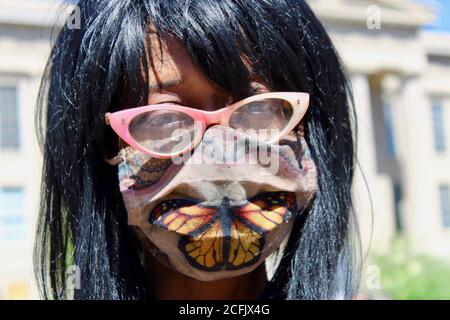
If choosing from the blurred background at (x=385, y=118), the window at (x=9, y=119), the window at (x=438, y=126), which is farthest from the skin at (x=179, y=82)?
the window at (x=438, y=126)

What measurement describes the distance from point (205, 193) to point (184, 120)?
0.14m

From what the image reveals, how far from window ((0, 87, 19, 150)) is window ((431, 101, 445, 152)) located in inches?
528

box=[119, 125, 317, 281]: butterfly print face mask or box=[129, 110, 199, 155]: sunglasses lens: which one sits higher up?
box=[129, 110, 199, 155]: sunglasses lens

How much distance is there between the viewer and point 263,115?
1297mm

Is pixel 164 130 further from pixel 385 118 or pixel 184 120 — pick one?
pixel 385 118

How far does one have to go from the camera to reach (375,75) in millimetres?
25594

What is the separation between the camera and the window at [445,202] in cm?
2370

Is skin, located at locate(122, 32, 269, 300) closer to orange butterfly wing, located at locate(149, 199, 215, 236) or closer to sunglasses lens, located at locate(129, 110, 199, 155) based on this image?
sunglasses lens, located at locate(129, 110, 199, 155)

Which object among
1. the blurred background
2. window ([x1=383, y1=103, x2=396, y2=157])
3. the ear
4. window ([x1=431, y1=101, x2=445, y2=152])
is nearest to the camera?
the ear

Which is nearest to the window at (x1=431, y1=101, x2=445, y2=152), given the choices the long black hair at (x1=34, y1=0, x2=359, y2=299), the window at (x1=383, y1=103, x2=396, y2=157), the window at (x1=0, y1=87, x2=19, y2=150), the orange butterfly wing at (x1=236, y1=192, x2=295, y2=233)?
the window at (x1=383, y1=103, x2=396, y2=157)

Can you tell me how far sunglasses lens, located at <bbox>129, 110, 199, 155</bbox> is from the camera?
4.16 feet

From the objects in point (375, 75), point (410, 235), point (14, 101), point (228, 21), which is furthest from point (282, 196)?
point (375, 75)

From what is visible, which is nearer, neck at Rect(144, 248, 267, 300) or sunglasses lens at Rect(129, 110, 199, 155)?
sunglasses lens at Rect(129, 110, 199, 155)
